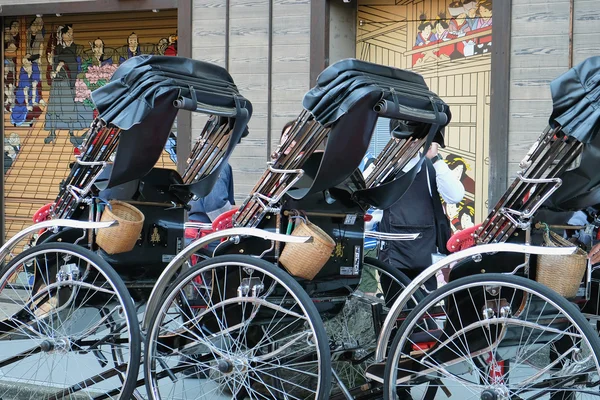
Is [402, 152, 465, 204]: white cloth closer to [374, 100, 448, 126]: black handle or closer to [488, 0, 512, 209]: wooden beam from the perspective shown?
[374, 100, 448, 126]: black handle

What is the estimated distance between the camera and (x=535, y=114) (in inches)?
302

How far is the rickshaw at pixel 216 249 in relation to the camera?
175 inches

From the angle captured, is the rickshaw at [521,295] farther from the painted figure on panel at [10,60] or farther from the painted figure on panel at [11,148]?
the painted figure on panel at [10,60]

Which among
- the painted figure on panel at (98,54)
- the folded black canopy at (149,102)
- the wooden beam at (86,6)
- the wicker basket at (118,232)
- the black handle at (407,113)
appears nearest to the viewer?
the black handle at (407,113)

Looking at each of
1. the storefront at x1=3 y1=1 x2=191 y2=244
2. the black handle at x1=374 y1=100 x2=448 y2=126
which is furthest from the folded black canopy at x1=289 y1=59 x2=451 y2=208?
the storefront at x1=3 y1=1 x2=191 y2=244

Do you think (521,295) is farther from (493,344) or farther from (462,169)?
(462,169)

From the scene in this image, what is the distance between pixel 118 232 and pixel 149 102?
0.83 meters

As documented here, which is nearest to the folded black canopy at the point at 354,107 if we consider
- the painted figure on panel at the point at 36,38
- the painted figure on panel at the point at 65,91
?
the painted figure on panel at the point at 65,91

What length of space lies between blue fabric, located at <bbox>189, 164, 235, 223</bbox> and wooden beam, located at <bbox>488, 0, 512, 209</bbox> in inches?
94.7

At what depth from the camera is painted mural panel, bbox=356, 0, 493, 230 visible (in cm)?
823

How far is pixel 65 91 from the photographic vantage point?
10836mm

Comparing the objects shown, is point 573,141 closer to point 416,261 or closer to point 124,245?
point 416,261

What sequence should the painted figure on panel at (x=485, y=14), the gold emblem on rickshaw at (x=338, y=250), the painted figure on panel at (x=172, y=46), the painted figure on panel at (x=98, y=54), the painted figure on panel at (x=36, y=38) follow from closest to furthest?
the gold emblem on rickshaw at (x=338, y=250)
the painted figure on panel at (x=485, y=14)
the painted figure on panel at (x=172, y=46)
the painted figure on panel at (x=98, y=54)
the painted figure on panel at (x=36, y=38)

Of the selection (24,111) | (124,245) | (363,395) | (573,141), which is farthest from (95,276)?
(24,111)
